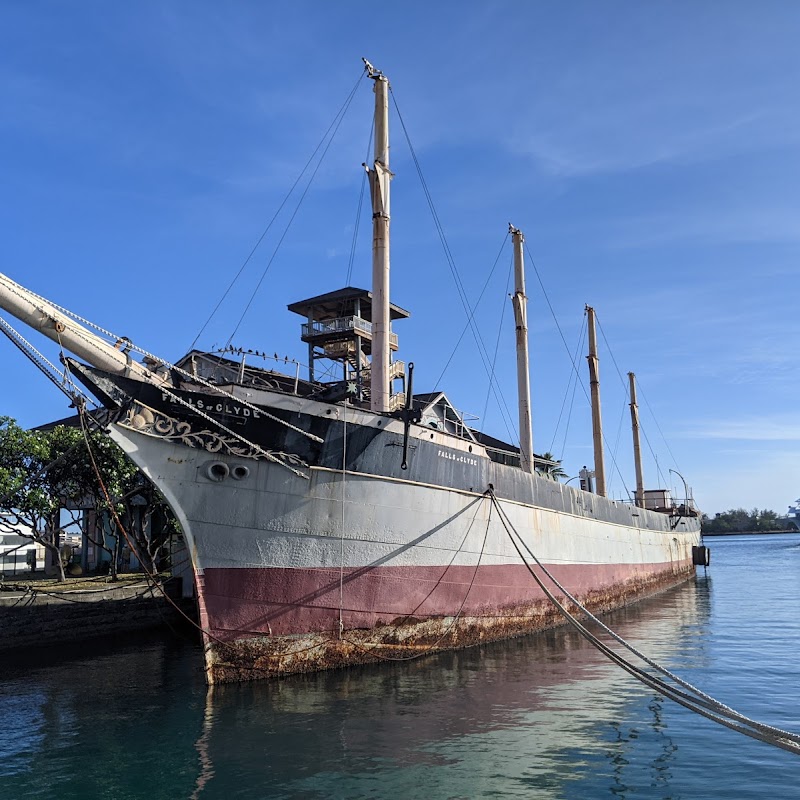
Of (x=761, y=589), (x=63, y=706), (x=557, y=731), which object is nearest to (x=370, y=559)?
(x=557, y=731)

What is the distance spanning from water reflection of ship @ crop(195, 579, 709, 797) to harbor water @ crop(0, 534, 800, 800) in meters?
0.03

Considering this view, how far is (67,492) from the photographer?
2678 centimetres

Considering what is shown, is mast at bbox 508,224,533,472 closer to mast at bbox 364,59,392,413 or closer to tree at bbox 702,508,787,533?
mast at bbox 364,59,392,413

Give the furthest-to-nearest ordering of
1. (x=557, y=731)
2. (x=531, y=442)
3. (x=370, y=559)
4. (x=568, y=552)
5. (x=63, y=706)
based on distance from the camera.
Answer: (x=531, y=442) → (x=568, y=552) → (x=370, y=559) → (x=63, y=706) → (x=557, y=731)

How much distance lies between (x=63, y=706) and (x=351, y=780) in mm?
6844

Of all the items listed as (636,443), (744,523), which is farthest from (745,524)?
(636,443)

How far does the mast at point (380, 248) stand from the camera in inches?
615

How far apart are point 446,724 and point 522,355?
15.6 metres

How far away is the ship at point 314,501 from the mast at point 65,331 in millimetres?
24

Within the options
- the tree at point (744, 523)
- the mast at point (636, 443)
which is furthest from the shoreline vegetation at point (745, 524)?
the mast at point (636, 443)

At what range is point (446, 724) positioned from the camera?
9.55 meters

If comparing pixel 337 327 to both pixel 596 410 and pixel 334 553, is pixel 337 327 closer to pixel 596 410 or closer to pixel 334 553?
pixel 596 410

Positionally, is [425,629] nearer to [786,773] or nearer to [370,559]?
[370,559]

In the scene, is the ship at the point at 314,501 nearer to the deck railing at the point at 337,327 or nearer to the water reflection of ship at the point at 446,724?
the water reflection of ship at the point at 446,724
